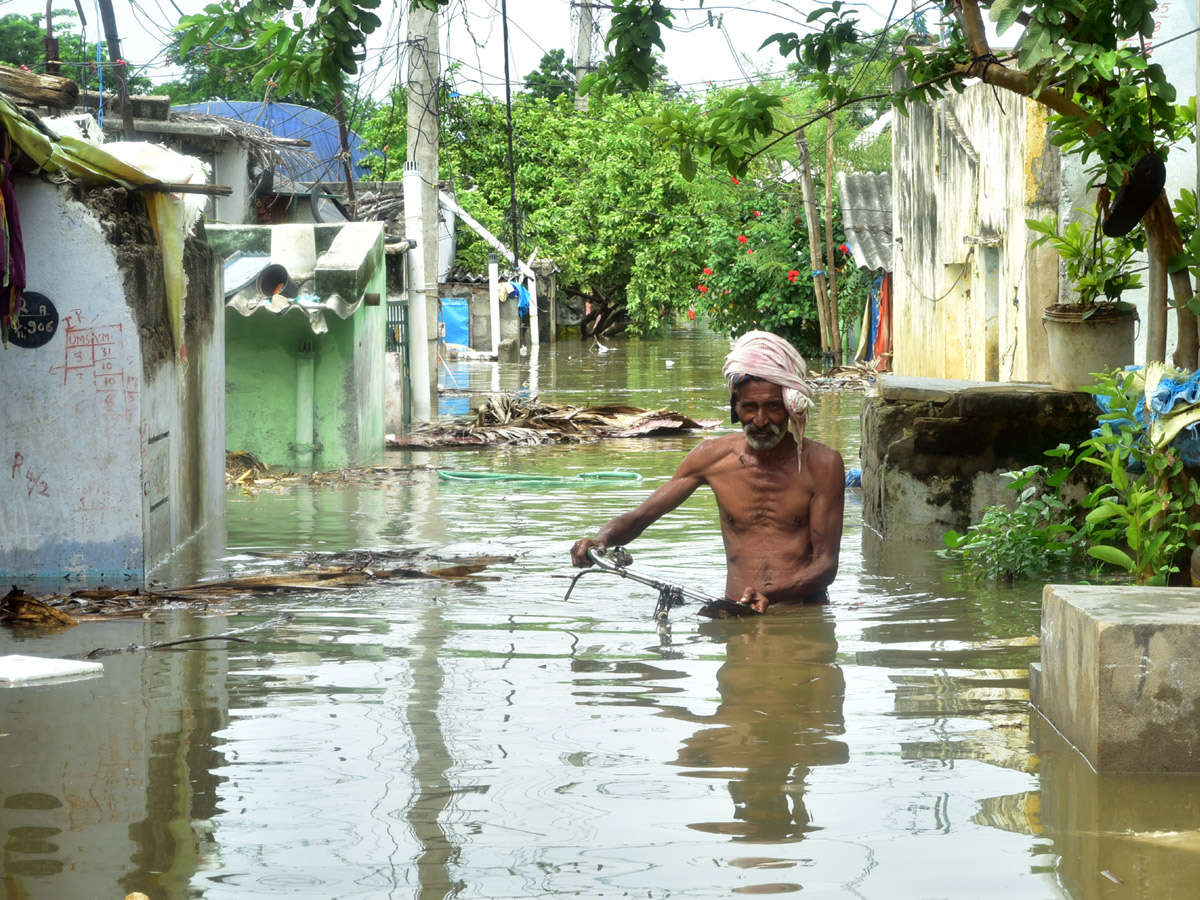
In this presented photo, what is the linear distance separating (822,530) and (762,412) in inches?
23.9

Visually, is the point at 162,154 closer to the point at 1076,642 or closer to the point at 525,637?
the point at 525,637

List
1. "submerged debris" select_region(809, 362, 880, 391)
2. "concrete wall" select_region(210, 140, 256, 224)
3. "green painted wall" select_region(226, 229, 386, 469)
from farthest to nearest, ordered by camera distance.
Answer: "submerged debris" select_region(809, 362, 880, 391) < "concrete wall" select_region(210, 140, 256, 224) < "green painted wall" select_region(226, 229, 386, 469)

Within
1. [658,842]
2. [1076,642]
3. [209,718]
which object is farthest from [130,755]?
[1076,642]

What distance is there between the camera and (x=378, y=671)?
5.58 meters

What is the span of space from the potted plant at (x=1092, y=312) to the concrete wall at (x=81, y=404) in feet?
16.3

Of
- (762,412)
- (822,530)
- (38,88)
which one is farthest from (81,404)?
(822,530)

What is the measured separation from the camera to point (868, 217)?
91.1 feet

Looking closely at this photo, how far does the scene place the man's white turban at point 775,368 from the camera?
19.8 ft

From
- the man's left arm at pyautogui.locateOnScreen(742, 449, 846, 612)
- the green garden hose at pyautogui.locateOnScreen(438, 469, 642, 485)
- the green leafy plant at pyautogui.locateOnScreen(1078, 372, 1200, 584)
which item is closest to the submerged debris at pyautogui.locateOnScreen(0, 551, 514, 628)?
the man's left arm at pyautogui.locateOnScreen(742, 449, 846, 612)

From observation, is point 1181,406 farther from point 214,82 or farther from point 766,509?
point 214,82

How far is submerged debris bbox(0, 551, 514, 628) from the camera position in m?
6.57

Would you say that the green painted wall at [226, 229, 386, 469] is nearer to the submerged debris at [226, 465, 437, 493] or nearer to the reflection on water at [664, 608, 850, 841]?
the submerged debris at [226, 465, 437, 493]

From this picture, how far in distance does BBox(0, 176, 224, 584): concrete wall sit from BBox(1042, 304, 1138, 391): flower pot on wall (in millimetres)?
5205

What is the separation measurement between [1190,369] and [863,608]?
190 centimetres
